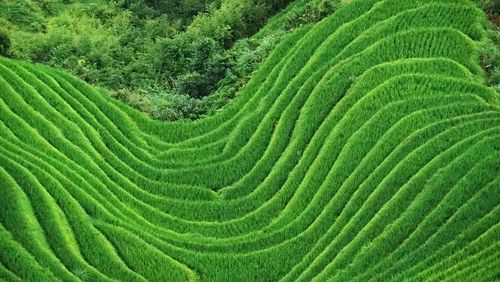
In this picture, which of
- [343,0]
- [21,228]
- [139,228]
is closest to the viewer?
[21,228]

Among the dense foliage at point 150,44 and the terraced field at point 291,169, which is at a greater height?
the dense foliage at point 150,44

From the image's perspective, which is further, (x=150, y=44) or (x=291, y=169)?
(x=150, y=44)

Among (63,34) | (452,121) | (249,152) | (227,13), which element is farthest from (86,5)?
(452,121)

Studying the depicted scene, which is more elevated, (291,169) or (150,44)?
(150,44)

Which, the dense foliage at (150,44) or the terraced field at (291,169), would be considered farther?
the dense foliage at (150,44)

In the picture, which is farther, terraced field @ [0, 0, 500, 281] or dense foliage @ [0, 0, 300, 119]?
dense foliage @ [0, 0, 300, 119]

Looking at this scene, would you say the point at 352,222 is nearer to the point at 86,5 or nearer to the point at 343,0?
the point at 343,0

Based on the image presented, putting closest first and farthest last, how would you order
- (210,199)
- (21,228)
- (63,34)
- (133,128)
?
(21,228), (210,199), (133,128), (63,34)

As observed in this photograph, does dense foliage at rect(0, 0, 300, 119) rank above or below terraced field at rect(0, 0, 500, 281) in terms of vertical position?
above
